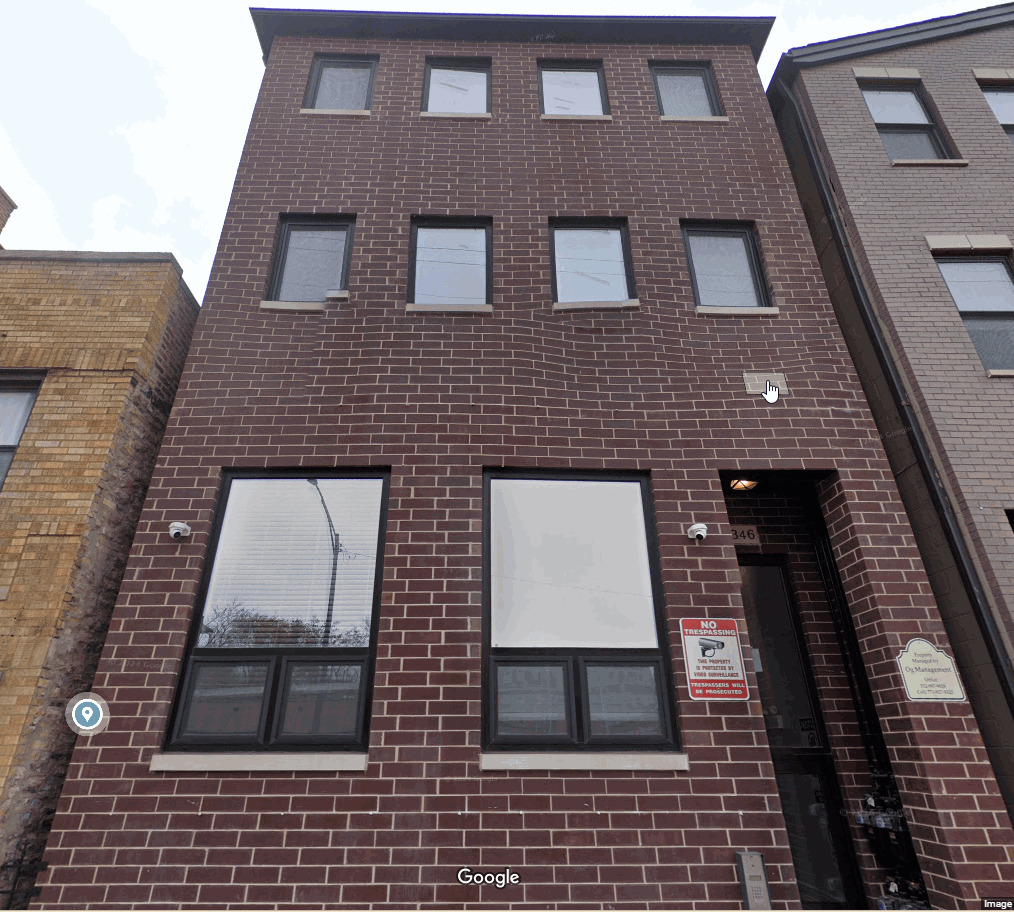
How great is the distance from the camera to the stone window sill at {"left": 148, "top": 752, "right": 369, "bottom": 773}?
4719 mm

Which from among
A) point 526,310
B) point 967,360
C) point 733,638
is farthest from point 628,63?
point 733,638

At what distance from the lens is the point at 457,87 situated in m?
9.05

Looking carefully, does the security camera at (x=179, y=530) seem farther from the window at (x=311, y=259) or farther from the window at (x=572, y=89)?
the window at (x=572, y=89)

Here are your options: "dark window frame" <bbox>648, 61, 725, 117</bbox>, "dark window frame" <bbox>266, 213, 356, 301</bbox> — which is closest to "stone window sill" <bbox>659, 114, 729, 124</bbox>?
"dark window frame" <bbox>648, 61, 725, 117</bbox>

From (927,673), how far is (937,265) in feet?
16.6

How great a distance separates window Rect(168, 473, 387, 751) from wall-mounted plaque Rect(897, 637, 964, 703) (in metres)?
4.60

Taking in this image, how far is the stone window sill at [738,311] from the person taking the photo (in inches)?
277

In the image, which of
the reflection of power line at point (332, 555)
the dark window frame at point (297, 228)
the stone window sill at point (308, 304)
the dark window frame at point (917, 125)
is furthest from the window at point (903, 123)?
the reflection of power line at point (332, 555)

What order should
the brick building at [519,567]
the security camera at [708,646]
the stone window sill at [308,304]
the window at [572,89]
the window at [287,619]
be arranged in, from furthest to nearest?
the window at [572,89], the stone window sill at [308,304], the security camera at [708,646], the window at [287,619], the brick building at [519,567]

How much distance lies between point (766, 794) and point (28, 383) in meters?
7.89

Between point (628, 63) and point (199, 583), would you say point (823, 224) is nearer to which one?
point (628, 63)

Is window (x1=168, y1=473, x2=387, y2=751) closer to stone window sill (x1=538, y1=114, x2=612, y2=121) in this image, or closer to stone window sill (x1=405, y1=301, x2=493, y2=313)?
stone window sill (x1=405, y1=301, x2=493, y2=313)

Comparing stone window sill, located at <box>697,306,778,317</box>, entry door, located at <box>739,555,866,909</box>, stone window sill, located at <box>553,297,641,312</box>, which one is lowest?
entry door, located at <box>739,555,866,909</box>

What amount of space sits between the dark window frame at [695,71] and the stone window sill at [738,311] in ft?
12.7
